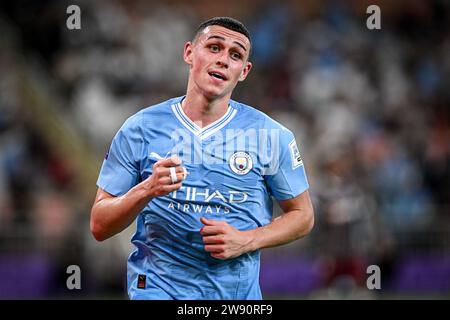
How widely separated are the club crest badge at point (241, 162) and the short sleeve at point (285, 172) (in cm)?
17

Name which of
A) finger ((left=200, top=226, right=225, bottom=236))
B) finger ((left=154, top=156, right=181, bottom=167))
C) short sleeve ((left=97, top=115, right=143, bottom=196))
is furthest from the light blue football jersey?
finger ((left=154, top=156, right=181, bottom=167))

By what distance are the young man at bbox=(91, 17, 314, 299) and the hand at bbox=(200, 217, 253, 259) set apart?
46 mm

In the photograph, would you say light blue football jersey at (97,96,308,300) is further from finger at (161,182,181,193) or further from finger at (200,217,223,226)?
finger at (161,182,181,193)

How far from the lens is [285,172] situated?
6266mm

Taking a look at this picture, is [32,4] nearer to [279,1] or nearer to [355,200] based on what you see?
[279,1]

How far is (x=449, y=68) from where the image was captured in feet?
57.4

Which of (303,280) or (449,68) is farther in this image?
(449,68)

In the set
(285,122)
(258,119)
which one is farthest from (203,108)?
(285,122)

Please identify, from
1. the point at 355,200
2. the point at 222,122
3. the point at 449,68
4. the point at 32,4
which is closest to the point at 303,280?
the point at 355,200

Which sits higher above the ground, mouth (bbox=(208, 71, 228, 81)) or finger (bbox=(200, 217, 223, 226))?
mouth (bbox=(208, 71, 228, 81))

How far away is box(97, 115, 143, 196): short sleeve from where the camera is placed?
20.1ft
